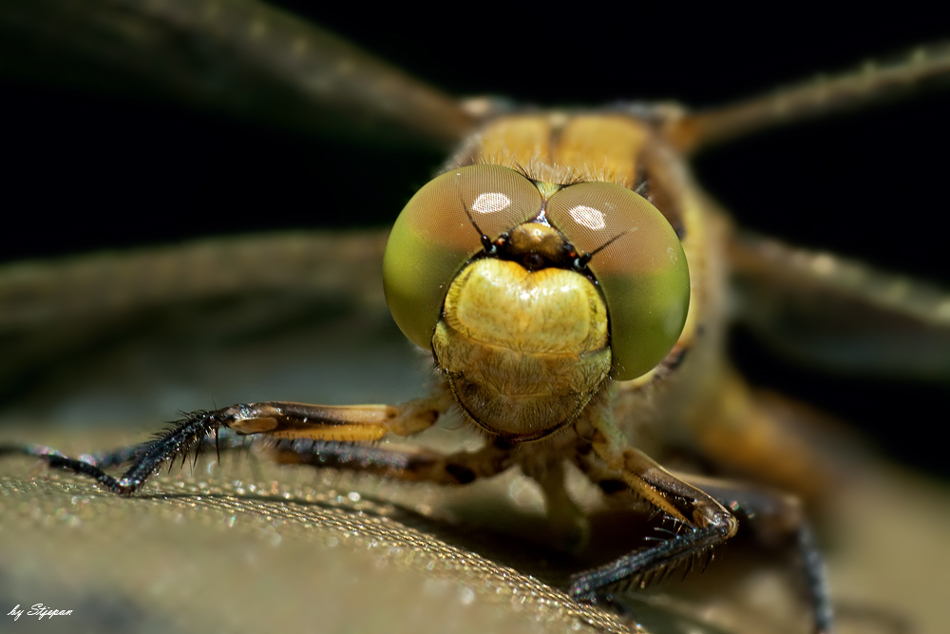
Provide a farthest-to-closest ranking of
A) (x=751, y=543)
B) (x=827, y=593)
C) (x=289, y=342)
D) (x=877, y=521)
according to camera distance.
Answer: 1. (x=289, y=342)
2. (x=877, y=521)
3. (x=751, y=543)
4. (x=827, y=593)

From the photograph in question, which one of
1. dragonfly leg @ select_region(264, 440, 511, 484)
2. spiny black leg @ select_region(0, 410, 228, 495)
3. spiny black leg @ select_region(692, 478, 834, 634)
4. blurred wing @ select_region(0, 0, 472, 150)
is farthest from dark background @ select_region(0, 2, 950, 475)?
spiny black leg @ select_region(0, 410, 228, 495)

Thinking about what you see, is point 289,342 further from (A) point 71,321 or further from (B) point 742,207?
(B) point 742,207

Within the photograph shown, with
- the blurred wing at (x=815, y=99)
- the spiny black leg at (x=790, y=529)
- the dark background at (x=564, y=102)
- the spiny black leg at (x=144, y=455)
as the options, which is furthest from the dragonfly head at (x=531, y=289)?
the dark background at (x=564, y=102)

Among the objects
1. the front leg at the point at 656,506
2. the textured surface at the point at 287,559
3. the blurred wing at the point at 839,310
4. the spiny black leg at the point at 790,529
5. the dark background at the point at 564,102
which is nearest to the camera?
the textured surface at the point at 287,559

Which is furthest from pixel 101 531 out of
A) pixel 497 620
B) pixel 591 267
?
pixel 591 267

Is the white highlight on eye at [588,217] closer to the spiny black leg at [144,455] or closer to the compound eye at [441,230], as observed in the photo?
the compound eye at [441,230]

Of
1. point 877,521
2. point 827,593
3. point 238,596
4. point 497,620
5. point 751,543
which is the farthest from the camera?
point 877,521
